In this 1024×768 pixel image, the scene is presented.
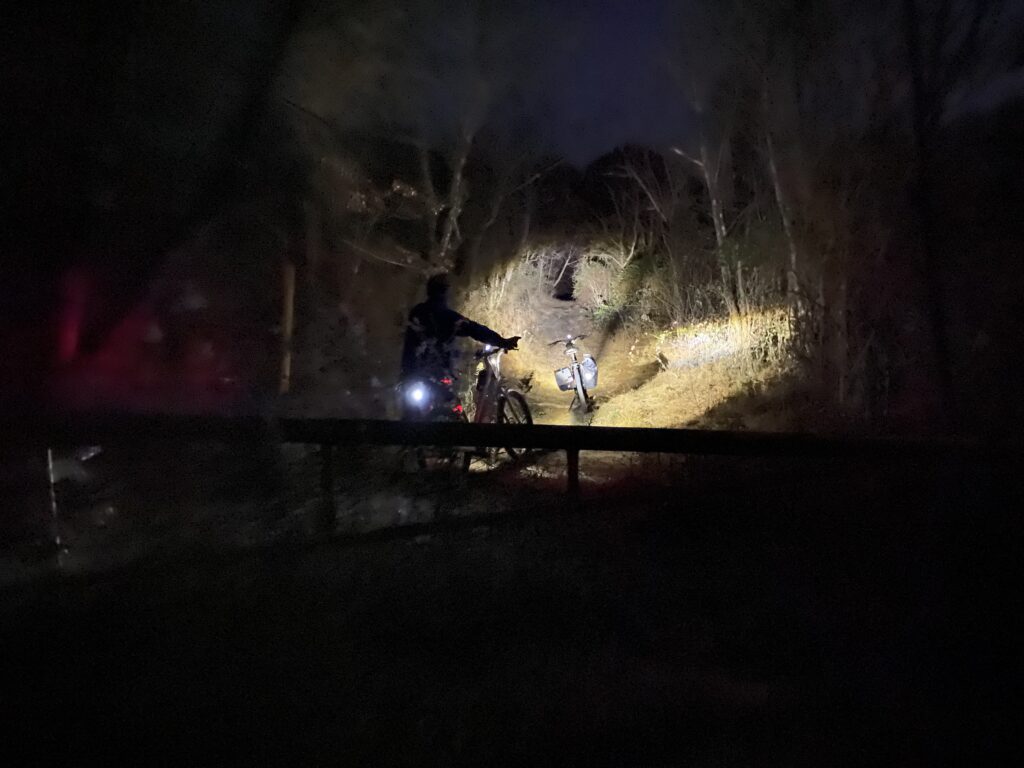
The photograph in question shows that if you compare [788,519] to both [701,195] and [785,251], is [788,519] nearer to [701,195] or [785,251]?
[785,251]

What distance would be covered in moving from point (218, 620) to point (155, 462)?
3056mm

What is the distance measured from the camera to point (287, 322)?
9.76 m

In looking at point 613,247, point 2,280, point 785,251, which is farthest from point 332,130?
point 613,247

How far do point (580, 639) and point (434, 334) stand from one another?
4.15 meters

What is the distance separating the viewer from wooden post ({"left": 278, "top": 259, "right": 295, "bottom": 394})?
962 centimetres

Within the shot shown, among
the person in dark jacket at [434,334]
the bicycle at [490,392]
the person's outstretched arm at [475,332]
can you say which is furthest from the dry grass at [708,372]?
the person in dark jacket at [434,334]

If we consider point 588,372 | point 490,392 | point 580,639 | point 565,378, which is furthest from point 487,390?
point 588,372

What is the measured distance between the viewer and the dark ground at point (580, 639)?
8.96ft

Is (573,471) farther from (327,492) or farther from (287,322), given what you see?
(287,322)

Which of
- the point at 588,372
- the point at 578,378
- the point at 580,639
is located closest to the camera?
the point at 580,639

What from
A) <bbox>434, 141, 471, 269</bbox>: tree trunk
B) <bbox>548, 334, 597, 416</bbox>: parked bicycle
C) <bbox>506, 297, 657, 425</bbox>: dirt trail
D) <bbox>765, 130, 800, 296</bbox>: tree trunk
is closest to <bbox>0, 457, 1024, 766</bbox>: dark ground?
<bbox>765, 130, 800, 296</bbox>: tree trunk

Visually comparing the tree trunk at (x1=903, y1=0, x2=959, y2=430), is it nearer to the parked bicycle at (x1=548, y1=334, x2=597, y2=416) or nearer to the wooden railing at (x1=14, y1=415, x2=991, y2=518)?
the wooden railing at (x1=14, y1=415, x2=991, y2=518)

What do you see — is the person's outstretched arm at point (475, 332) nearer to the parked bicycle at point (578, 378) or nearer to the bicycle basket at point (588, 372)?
the parked bicycle at point (578, 378)

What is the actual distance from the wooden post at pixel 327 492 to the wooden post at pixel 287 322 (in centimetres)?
479
